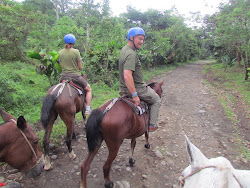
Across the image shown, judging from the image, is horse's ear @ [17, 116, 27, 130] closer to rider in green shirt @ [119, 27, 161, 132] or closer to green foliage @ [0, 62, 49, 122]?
rider in green shirt @ [119, 27, 161, 132]

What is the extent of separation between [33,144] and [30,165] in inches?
12.2

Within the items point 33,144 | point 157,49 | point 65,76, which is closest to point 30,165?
point 33,144

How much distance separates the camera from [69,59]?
13.6 feet

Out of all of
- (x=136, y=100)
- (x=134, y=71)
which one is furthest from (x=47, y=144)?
(x=134, y=71)

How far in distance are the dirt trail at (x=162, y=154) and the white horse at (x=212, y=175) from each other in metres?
2.02

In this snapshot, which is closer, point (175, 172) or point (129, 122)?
point (129, 122)

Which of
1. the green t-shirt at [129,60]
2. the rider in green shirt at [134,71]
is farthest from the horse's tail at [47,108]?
the green t-shirt at [129,60]

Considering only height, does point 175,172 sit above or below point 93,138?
below

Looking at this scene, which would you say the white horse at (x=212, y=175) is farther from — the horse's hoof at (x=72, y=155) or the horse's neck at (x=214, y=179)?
the horse's hoof at (x=72, y=155)

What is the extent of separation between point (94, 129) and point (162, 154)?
218 cm

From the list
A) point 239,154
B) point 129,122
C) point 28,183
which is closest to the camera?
point 129,122

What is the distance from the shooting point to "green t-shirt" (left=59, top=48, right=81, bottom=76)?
4129 millimetres

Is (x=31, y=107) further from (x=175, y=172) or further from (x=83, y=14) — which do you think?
(x=83, y=14)

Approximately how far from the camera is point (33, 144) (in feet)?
7.23
